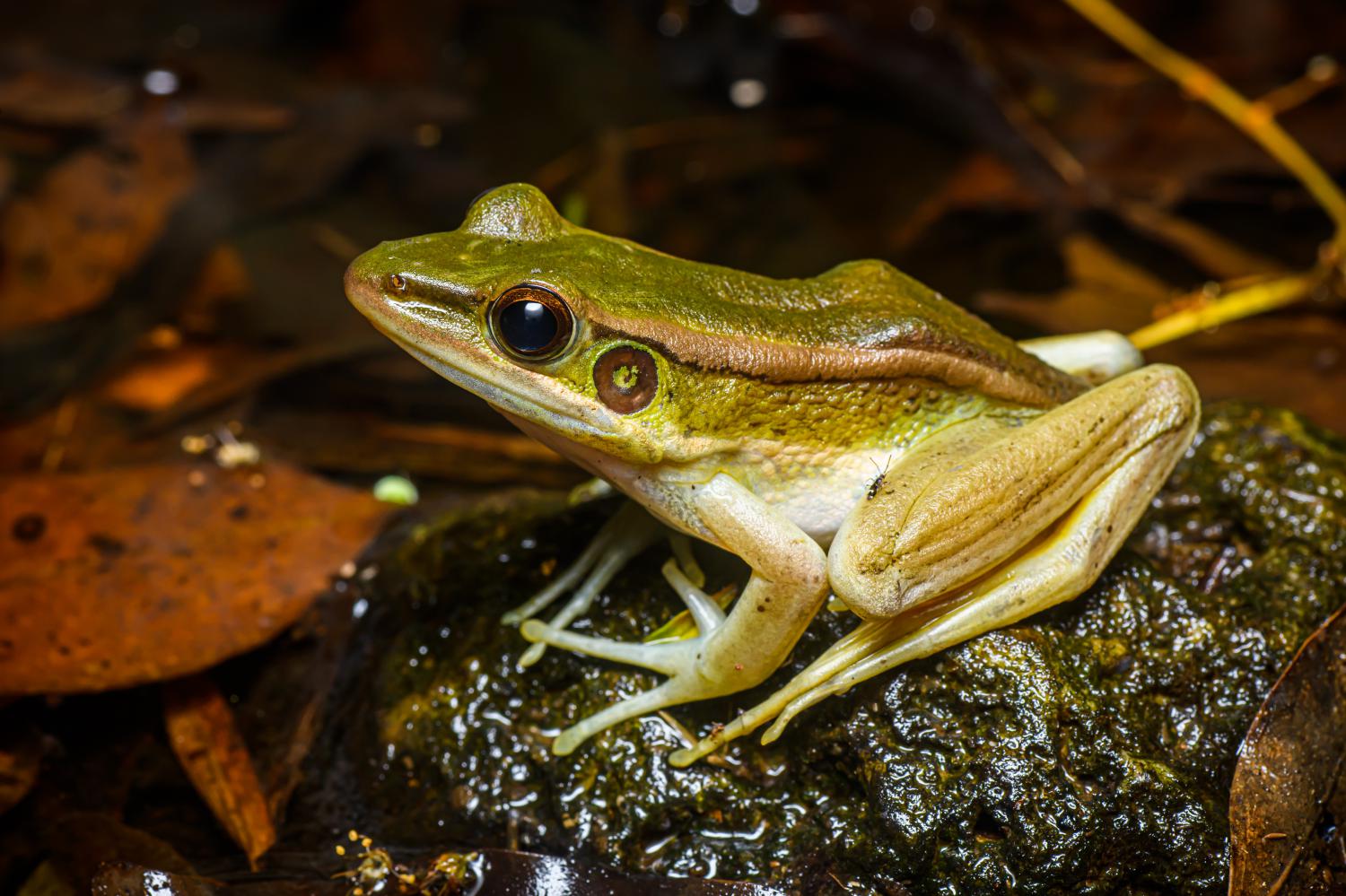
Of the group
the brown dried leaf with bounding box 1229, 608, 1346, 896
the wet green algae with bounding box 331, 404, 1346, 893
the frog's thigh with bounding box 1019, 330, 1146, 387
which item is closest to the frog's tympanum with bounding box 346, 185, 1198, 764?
the wet green algae with bounding box 331, 404, 1346, 893

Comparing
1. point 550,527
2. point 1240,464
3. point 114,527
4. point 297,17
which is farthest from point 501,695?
point 297,17

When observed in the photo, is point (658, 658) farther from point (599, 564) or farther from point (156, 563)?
point (156, 563)

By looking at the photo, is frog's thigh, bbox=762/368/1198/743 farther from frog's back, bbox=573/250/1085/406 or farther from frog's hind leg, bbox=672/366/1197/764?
frog's back, bbox=573/250/1085/406

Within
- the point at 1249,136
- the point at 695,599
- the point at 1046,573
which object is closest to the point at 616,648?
the point at 695,599

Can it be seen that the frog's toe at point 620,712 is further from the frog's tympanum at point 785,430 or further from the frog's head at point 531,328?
the frog's head at point 531,328

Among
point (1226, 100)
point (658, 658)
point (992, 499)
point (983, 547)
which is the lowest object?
point (658, 658)

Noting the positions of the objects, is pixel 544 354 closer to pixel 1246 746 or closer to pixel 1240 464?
pixel 1246 746
